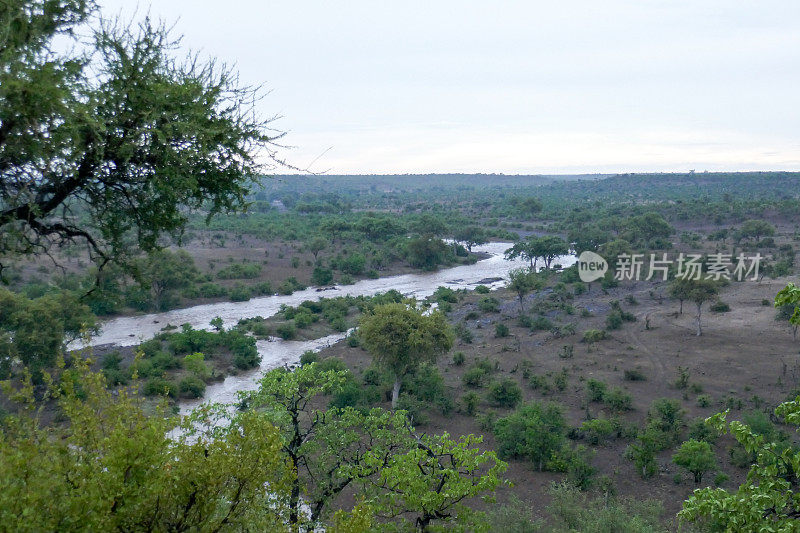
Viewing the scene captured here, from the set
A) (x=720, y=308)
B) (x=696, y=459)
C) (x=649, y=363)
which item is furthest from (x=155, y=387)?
(x=720, y=308)

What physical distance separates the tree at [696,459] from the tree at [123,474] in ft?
40.8

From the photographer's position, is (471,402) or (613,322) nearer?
(471,402)


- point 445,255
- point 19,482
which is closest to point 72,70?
point 19,482

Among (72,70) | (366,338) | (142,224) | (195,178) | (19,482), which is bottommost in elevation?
(366,338)

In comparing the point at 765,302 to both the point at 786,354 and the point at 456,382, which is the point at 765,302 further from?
the point at 456,382

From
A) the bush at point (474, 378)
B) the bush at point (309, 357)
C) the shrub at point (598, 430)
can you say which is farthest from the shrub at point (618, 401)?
the bush at point (309, 357)

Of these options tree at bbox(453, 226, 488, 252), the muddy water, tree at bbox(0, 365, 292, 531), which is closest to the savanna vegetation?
tree at bbox(0, 365, 292, 531)

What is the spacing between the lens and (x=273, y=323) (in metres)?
29.7

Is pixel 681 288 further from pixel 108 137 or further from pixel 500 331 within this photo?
pixel 108 137

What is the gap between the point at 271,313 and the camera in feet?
106

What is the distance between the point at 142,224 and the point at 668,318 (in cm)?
2918

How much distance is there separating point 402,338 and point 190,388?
7.85 metres

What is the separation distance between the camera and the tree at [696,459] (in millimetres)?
13367

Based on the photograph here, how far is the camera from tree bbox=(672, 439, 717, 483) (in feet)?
43.9
